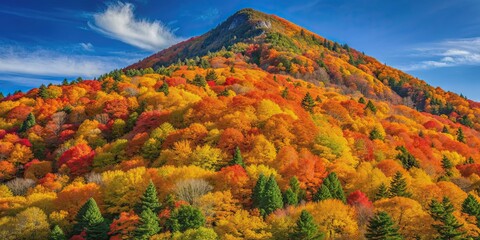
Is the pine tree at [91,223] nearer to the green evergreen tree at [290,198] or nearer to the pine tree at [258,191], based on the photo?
the pine tree at [258,191]

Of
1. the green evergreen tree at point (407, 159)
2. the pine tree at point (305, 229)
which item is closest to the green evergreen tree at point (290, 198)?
the pine tree at point (305, 229)

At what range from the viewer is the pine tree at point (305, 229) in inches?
1800

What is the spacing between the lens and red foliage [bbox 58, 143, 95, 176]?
8448cm

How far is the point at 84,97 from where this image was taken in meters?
130

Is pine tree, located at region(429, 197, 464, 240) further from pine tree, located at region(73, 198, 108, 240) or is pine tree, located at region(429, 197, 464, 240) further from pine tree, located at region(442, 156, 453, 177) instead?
pine tree, located at region(442, 156, 453, 177)

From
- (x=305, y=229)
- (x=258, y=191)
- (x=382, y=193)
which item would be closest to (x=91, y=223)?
(x=258, y=191)

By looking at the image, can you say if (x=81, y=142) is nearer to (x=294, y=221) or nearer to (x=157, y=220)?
(x=157, y=220)

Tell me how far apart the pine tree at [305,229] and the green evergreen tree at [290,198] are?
11109mm

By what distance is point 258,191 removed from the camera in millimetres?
57500

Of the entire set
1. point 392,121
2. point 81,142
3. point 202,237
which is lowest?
point 202,237

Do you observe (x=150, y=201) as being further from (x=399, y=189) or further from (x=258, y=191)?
(x=399, y=189)

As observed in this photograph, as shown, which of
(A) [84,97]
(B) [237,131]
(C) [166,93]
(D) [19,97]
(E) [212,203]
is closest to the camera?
(E) [212,203]

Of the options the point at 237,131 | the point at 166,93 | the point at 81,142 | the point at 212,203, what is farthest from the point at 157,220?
the point at 166,93

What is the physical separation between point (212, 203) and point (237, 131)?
30813 mm
